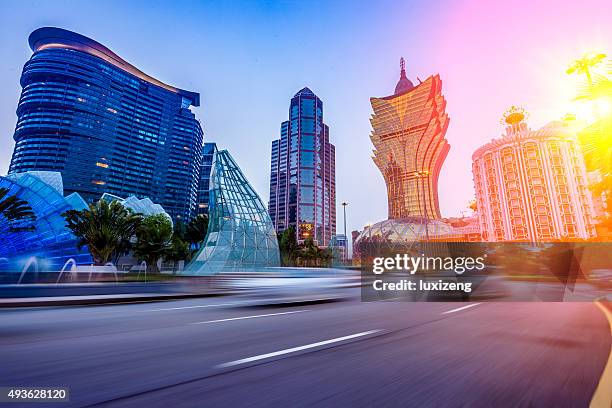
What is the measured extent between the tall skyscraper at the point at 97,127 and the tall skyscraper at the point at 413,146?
122 metres

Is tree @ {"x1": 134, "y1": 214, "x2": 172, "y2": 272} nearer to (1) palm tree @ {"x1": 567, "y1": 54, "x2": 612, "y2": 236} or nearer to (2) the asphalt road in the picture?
(2) the asphalt road

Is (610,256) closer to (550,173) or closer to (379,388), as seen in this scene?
(379,388)

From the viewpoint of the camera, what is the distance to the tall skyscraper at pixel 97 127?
137375 millimetres

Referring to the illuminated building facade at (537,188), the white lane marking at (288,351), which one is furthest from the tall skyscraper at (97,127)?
the white lane marking at (288,351)

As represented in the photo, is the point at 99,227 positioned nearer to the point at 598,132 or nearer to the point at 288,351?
the point at 288,351

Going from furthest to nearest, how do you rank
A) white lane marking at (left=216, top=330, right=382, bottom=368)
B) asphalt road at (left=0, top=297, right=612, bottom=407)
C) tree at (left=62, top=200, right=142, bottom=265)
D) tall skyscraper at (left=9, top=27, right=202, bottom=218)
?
tall skyscraper at (left=9, top=27, right=202, bottom=218), tree at (left=62, top=200, right=142, bottom=265), white lane marking at (left=216, top=330, right=382, bottom=368), asphalt road at (left=0, top=297, right=612, bottom=407)

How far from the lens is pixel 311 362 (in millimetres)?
3535

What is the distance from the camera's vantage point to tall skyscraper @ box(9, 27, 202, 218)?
451 feet

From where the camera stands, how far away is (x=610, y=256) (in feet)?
59.2

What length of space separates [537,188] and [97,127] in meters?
188

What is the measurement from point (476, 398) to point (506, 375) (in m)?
0.94

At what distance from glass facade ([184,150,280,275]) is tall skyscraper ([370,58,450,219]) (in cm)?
10845

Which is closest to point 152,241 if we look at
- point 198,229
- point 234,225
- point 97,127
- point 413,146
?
point 234,225

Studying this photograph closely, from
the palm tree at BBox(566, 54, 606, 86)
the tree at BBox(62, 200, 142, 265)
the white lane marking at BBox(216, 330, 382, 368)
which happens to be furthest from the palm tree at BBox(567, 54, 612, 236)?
the tree at BBox(62, 200, 142, 265)
